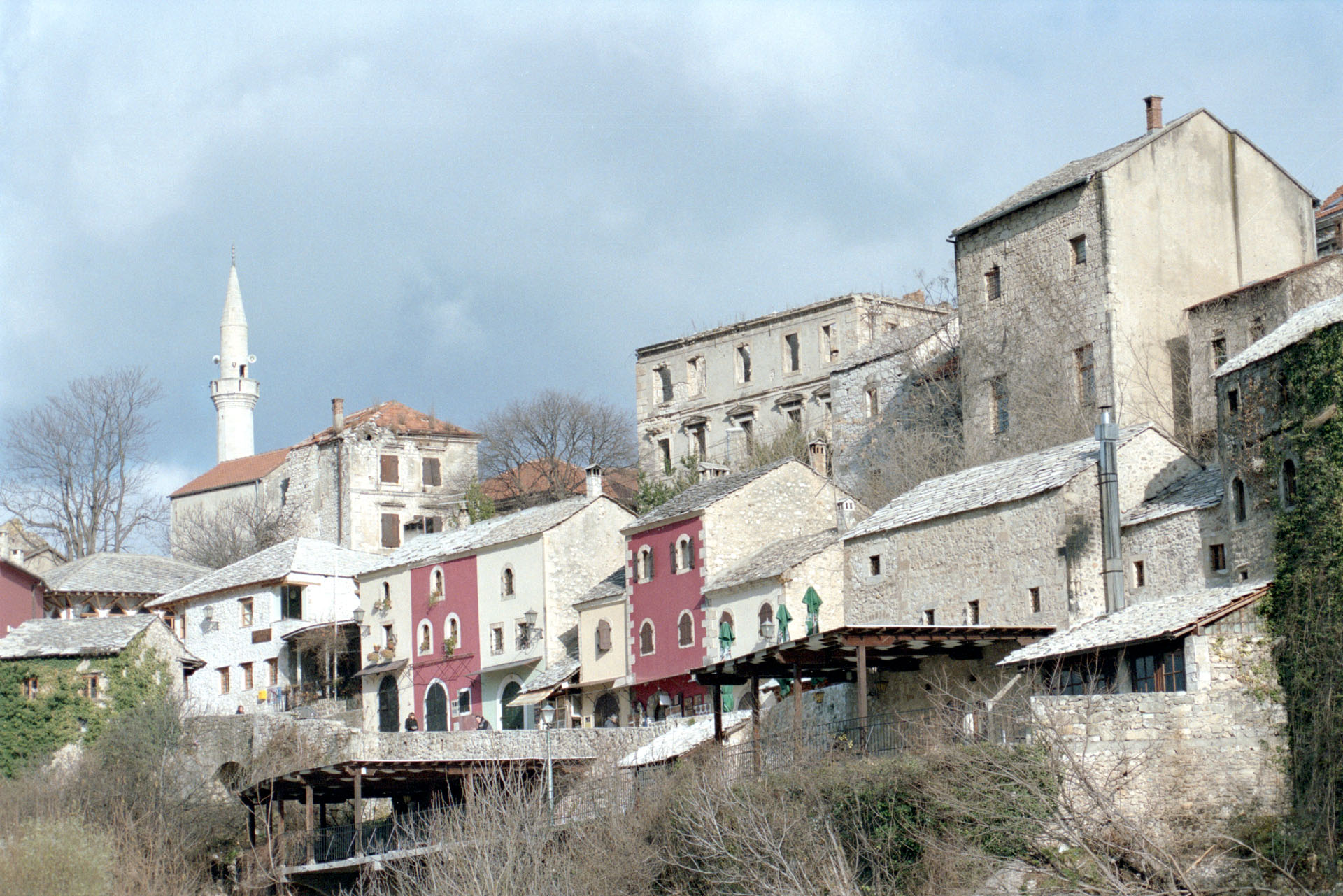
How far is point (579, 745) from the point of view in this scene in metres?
43.8

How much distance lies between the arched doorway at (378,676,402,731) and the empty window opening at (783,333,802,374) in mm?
20317

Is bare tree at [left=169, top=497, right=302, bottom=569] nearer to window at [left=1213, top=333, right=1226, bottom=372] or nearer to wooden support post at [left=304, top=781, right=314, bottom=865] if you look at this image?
wooden support post at [left=304, top=781, right=314, bottom=865]

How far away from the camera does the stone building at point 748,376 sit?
232ft

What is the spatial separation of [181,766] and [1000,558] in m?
26.1

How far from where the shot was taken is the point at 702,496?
52.2 meters

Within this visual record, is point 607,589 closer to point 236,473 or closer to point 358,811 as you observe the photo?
point 358,811

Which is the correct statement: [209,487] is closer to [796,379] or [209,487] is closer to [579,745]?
[796,379]

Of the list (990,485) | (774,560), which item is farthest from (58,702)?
(990,485)

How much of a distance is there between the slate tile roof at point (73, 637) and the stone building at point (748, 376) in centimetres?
1927

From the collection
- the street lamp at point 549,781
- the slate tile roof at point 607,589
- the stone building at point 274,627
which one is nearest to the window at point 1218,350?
the slate tile roof at point 607,589

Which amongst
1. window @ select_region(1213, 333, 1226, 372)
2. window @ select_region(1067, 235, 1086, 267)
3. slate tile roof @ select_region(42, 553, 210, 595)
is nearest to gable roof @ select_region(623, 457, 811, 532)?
window @ select_region(1067, 235, 1086, 267)

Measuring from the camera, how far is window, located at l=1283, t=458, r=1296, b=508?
31.3 meters

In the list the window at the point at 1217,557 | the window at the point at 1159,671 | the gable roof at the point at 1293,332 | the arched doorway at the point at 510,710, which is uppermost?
the gable roof at the point at 1293,332

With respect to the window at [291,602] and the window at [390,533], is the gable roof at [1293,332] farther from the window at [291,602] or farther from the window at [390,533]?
the window at [390,533]
